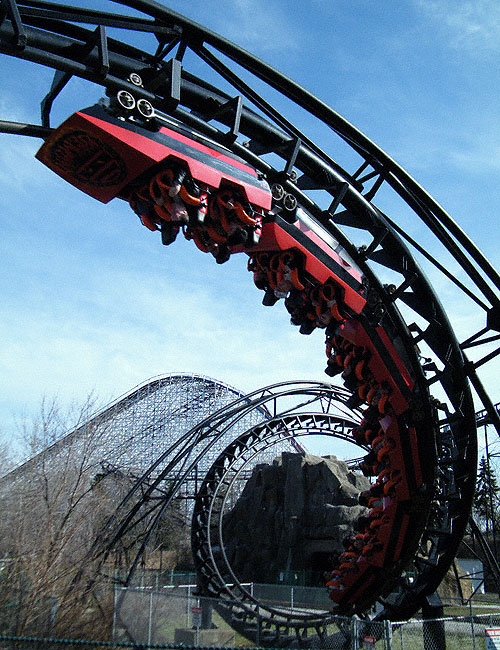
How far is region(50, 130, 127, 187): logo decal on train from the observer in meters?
4.76

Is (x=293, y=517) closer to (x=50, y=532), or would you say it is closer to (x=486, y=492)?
(x=486, y=492)

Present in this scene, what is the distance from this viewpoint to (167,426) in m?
30.8

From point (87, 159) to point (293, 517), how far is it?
2190 centimetres

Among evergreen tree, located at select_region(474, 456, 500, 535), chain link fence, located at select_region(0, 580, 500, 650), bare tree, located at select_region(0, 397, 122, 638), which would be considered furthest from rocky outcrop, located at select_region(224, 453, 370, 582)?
bare tree, located at select_region(0, 397, 122, 638)

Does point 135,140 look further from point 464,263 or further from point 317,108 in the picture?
point 464,263

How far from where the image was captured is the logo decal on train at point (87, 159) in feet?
15.6

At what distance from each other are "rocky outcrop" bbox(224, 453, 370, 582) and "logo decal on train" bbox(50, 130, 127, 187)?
2000cm

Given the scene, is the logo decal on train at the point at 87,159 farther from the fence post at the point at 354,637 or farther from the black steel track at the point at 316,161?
the fence post at the point at 354,637

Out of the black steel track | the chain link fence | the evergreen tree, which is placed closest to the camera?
the black steel track

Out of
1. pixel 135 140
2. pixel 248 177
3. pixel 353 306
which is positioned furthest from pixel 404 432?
pixel 135 140

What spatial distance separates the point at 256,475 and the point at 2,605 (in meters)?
20.6

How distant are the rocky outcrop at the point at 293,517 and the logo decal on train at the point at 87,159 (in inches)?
787

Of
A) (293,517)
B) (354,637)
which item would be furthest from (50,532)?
(293,517)

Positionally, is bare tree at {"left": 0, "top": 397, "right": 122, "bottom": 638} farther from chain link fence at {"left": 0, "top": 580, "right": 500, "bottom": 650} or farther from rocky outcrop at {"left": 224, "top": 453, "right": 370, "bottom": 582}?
rocky outcrop at {"left": 224, "top": 453, "right": 370, "bottom": 582}
